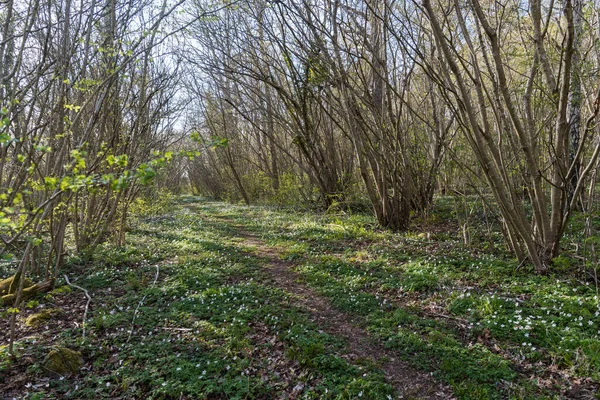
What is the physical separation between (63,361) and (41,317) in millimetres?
1790

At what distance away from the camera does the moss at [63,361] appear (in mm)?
4262

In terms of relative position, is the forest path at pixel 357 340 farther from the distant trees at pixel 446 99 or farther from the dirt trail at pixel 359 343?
the distant trees at pixel 446 99

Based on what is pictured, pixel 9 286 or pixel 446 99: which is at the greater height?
pixel 446 99

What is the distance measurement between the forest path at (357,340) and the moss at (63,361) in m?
3.06

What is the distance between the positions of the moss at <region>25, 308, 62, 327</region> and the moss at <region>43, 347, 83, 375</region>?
55.5 inches

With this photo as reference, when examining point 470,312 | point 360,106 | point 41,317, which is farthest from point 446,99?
point 41,317

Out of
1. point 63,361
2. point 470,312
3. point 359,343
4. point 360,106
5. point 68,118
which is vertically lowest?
point 63,361

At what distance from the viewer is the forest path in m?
3.77

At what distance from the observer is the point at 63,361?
4340 mm

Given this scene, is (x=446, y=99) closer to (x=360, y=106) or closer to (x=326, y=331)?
(x=326, y=331)

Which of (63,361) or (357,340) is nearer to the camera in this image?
(63,361)

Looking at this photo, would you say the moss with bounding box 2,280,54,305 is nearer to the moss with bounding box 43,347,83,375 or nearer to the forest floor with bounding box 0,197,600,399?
the forest floor with bounding box 0,197,600,399

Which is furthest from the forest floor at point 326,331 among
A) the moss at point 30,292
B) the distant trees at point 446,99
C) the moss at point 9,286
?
the distant trees at point 446,99

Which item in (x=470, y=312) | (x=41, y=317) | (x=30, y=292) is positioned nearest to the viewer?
(x=470, y=312)
